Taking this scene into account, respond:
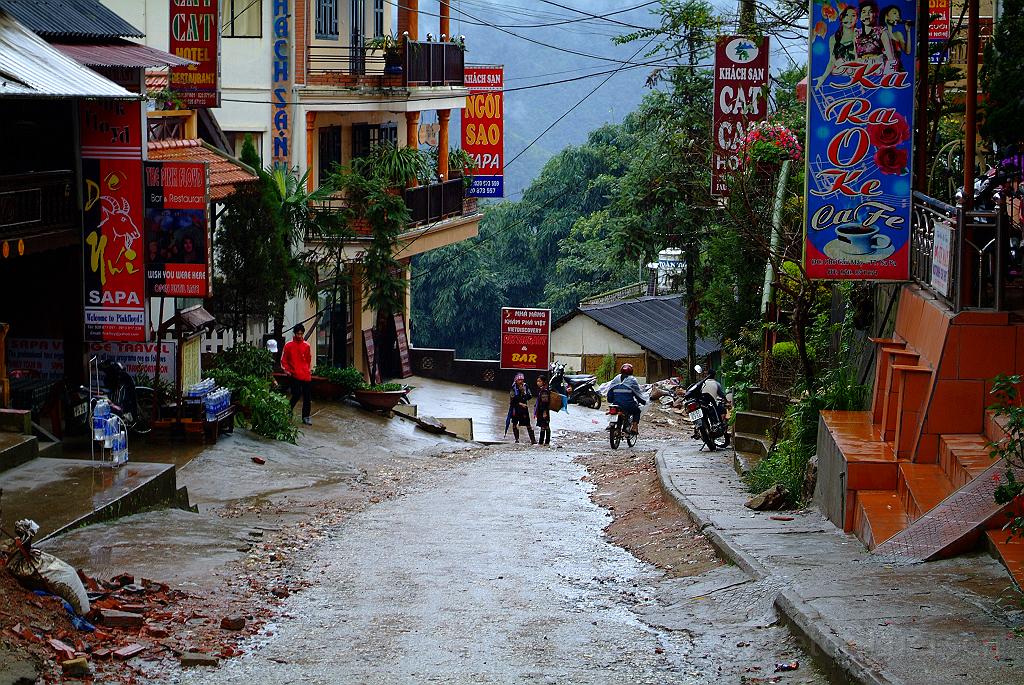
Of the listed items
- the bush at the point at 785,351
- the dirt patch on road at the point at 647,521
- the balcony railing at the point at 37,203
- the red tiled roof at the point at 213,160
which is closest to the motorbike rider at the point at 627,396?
the dirt patch on road at the point at 647,521

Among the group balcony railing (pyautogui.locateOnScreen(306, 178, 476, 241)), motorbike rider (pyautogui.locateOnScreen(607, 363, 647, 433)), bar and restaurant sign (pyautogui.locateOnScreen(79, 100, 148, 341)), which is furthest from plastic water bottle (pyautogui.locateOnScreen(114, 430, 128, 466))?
balcony railing (pyautogui.locateOnScreen(306, 178, 476, 241))

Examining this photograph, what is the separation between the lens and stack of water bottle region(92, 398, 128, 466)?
48.0ft

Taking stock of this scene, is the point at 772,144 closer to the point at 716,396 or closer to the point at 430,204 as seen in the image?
the point at 716,396

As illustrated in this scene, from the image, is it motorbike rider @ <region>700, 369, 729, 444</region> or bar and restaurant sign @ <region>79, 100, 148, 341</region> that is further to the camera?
motorbike rider @ <region>700, 369, 729, 444</region>

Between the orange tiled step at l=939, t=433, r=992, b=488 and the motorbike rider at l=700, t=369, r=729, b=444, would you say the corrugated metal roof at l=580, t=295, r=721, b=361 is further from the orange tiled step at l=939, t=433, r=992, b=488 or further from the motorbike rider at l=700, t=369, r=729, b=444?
the orange tiled step at l=939, t=433, r=992, b=488

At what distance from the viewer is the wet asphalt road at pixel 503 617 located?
8141mm

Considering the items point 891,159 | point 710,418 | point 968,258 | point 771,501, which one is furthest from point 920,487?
point 710,418

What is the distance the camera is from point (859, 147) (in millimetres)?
12750

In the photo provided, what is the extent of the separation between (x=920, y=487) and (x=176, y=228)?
10.9 metres

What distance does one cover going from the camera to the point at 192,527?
→ 41.5ft

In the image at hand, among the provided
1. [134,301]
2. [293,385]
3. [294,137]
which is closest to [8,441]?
[134,301]

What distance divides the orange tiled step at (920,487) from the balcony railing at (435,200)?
21.5m

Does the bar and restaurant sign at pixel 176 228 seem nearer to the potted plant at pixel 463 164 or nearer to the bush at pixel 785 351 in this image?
the bush at pixel 785 351

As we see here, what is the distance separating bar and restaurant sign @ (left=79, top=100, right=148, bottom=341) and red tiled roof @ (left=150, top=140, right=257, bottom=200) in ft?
6.19
